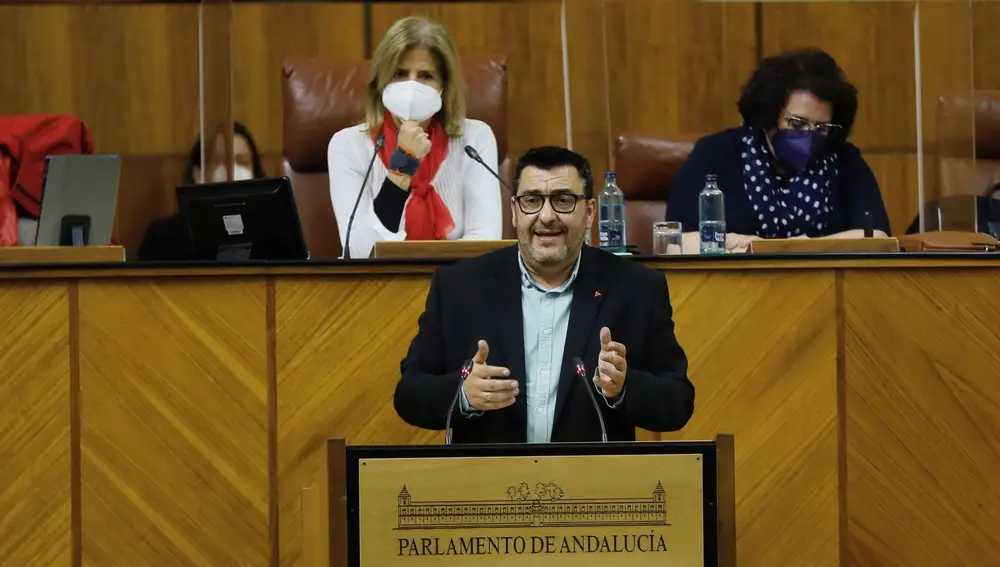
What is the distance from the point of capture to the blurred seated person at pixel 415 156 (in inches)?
116

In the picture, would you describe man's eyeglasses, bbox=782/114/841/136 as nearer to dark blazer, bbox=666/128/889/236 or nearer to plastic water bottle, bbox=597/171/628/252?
dark blazer, bbox=666/128/889/236

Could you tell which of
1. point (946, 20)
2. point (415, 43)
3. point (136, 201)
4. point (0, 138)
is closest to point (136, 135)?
point (136, 201)

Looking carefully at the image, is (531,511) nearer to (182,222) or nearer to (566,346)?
(566,346)

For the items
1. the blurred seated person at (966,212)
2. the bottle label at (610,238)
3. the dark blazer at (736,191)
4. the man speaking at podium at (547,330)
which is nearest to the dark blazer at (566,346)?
the man speaking at podium at (547,330)

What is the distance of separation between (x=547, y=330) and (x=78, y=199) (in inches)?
45.0

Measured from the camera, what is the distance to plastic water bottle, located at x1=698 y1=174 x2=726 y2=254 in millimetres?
2826

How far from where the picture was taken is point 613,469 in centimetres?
168

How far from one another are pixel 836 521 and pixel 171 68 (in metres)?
2.67

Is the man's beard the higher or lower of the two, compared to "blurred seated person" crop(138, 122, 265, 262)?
lower

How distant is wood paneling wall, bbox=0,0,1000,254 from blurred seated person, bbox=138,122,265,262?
29cm

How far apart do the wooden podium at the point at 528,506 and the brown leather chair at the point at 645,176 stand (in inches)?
73.6

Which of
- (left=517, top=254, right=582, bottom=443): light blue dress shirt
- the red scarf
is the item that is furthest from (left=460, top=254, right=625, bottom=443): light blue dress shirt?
the red scarf

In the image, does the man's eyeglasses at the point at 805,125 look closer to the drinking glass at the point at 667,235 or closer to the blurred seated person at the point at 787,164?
the blurred seated person at the point at 787,164

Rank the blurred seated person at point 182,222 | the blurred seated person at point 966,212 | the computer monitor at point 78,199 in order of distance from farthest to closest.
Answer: the blurred seated person at point 966,212 → the blurred seated person at point 182,222 → the computer monitor at point 78,199
